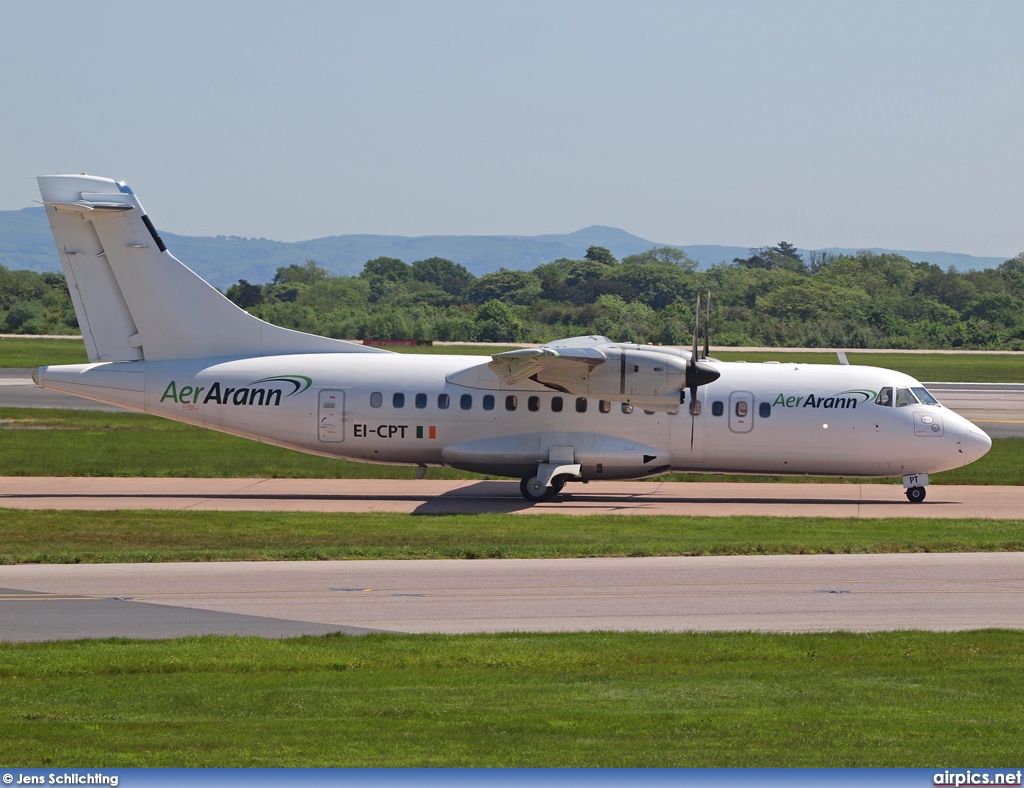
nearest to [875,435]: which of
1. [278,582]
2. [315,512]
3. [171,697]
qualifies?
[315,512]

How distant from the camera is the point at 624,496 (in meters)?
28.3

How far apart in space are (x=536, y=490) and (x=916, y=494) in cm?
869

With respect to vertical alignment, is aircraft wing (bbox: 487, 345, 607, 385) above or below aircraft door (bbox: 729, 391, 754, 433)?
above

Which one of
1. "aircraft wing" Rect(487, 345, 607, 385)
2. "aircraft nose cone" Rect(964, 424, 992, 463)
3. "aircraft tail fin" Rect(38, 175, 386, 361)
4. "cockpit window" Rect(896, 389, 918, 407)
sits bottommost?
"aircraft nose cone" Rect(964, 424, 992, 463)

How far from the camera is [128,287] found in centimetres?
2666

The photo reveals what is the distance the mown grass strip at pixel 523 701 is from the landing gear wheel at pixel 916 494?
12751 millimetres

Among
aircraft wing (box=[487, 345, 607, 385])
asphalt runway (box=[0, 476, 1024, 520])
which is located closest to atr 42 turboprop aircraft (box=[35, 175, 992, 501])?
aircraft wing (box=[487, 345, 607, 385])

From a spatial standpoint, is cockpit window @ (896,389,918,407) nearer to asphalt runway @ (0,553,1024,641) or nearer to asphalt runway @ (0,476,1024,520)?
asphalt runway @ (0,476,1024,520)

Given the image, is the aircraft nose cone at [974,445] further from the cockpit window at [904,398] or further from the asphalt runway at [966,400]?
the asphalt runway at [966,400]

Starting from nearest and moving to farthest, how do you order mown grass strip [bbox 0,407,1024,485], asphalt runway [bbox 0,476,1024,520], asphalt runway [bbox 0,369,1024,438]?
asphalt runway [bbox 0,476,1024,520]
mown grass strip [bbox 0,407,1024,485]
asphalt runway [bbox 0,369,1024,438]

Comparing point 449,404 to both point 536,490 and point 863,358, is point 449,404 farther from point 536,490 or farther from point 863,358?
point 863,358

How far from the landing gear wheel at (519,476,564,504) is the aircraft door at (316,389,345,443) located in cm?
433

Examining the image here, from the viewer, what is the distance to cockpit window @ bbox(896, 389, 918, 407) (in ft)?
86.9

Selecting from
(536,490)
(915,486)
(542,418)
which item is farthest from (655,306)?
(536,490)
